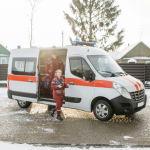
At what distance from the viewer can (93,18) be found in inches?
992

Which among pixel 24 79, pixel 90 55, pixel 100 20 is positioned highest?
pixel 100 20

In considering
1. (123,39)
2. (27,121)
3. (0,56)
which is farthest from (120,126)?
(0,56)

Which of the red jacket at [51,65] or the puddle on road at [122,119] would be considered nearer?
the puddle on road at [122,119]

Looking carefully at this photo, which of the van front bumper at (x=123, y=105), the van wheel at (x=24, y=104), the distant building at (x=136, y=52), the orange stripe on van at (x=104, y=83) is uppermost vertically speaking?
the distant building at (x=136, y=52)

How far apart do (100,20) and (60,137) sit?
22303 mm

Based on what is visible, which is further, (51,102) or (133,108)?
(51,102)

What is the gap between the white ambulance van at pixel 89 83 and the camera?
559 centimetres

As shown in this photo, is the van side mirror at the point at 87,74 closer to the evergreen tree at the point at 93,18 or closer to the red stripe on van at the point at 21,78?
the red stripe on van at the point at 21,78

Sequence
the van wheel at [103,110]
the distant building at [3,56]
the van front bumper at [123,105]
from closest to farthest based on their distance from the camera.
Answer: the van front bumper at [123,105] < the van wheel at [103,110] < the distant building at [3,56]

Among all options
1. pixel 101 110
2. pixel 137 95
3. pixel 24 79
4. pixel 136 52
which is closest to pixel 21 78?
pixel 24 79

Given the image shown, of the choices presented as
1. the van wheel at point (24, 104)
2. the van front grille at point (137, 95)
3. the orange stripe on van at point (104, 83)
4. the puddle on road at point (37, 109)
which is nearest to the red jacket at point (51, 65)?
the puddle on road at point (37, 109)

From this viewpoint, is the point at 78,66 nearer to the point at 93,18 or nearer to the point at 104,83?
the point at 104,83

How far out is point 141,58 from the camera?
129ft

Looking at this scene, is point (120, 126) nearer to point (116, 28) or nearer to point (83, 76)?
point (83, 76)
